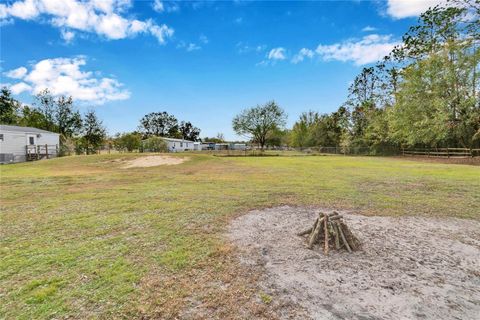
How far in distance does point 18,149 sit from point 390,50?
149 ft

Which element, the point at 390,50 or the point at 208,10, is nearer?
the point at 208,10

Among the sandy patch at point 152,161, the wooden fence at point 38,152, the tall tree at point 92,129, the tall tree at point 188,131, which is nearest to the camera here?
the sandy patch at point 152,161

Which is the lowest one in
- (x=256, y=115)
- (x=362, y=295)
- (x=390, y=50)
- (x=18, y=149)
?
(x=362, y=295)

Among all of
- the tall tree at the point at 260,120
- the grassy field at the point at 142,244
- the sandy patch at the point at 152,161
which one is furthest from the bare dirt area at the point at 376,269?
the tall tree at the point at 260,120

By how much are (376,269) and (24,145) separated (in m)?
32.8

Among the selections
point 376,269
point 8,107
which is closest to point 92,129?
point 8,107

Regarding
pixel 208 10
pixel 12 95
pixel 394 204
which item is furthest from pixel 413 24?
pixel 12 95

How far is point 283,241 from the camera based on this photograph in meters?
4.54

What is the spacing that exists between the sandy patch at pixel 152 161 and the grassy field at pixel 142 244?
9753 millimetres

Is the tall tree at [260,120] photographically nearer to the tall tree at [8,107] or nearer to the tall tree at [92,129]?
the tall tree at [92,129]

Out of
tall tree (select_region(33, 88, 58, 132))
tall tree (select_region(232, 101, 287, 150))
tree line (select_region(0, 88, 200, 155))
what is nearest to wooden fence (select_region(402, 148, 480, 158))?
tall tree (select_region(232, 101, 287, 150))

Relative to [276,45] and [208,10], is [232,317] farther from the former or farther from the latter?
[276,45]

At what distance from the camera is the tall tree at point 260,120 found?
48.7 meters

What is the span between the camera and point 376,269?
3.52m
